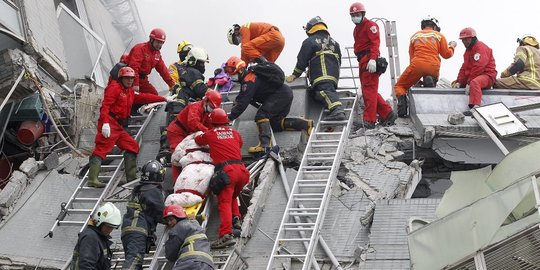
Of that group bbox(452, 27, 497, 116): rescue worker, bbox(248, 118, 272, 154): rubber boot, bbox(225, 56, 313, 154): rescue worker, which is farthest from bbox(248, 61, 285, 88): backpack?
bbox(452, 27, 497, 116): rescue worker

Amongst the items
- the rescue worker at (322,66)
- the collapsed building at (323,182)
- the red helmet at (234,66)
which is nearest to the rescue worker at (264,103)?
the red helmet at (234,66)

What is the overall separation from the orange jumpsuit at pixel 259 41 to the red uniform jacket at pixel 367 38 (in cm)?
114

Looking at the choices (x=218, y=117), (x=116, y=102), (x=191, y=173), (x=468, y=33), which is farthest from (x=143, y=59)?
(x=468, y=33)

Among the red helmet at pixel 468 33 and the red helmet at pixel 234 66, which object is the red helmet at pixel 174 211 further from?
the red helmet at pixel 468 33

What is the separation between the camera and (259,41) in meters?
14.6

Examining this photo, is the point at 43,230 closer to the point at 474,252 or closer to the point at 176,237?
the point at 176,237

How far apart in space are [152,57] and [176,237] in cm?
509

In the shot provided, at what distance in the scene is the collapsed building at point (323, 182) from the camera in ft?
28.0

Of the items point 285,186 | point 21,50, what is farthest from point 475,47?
point 21,50

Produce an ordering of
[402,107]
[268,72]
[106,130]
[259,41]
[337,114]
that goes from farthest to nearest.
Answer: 1. [259,41]
2. [402,107]
3. [337,114]
4. [268,72]
5. [106,130]

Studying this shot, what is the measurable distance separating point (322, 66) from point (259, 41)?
115 centimetres

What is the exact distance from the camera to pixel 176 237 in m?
9.89

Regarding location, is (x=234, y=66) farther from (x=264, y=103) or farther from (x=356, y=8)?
(x=356, y=8)

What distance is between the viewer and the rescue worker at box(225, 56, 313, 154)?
12992 mm
